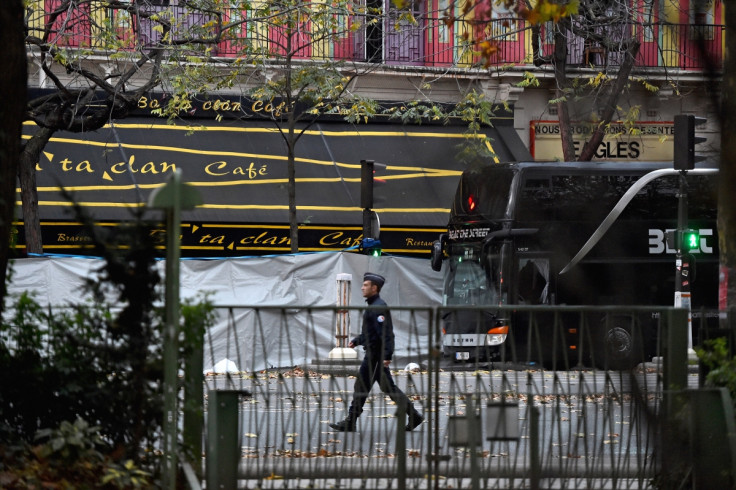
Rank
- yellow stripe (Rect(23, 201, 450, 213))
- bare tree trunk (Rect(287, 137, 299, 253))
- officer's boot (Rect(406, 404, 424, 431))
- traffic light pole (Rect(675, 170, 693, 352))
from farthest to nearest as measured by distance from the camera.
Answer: yellow stripe (Rect(23, 201, 450, 213)), bare tree trunk (Rect(287, 137, 299, 253)), traffic light pole (Rect(675, 170, 693, 352)), officer's boot (Rect(406, 404, 424, 431))

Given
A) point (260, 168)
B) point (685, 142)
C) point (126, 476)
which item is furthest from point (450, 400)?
point (260, 168)

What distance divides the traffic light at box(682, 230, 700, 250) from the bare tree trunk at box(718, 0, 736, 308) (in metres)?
10.4

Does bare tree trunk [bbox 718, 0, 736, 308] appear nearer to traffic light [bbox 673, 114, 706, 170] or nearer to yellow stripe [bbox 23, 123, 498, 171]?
traffic light [bbox 673, 114, 706, 170]

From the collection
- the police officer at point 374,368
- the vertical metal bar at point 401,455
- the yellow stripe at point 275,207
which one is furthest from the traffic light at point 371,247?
the vertical metal bar at point 401,455

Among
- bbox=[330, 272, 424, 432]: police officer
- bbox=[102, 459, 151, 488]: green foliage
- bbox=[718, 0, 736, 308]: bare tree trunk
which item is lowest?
bbox=[102, 459, 151, 488]: green foliage

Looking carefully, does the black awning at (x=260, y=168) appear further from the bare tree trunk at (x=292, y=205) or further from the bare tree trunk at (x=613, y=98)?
the bare tree trunk at (x=613, y=98)

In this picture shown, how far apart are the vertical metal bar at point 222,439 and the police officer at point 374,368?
926mm

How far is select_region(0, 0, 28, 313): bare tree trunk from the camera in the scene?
21.9 feet

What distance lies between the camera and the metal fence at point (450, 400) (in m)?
6.99

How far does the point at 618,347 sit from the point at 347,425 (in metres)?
1.81

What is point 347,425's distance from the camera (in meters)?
7.24

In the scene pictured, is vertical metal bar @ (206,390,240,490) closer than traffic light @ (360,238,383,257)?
Yes

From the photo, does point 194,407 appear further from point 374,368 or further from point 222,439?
point 374,368

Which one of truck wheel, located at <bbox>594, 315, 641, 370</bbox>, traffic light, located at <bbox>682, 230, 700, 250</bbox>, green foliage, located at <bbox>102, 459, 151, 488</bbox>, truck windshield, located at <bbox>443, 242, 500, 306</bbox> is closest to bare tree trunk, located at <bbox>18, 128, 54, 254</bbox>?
truck windshield, located at <bbox>443, 242, 500, 306</bbox>
